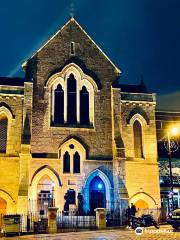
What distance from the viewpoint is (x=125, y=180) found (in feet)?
98.3

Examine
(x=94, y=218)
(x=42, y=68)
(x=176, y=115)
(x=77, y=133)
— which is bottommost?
(x=94, y=218)

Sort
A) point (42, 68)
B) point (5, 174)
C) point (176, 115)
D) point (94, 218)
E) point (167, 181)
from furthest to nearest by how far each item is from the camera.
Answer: point (176, 115) < point (167, 181) < point (42, 68) < point (5, 174) < point (94, 218)

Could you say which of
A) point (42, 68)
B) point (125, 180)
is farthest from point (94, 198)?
point (42, 68)

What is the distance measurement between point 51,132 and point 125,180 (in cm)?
725

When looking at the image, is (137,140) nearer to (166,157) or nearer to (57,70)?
(166,157)

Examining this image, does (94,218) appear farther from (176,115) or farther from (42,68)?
(176,115)

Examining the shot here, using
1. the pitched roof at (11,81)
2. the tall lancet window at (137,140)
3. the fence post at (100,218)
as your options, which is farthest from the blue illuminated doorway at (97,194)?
the pitched roof at (11,81)

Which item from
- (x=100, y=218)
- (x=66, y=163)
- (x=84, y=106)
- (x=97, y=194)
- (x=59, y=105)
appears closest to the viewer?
(x=100, y=218)

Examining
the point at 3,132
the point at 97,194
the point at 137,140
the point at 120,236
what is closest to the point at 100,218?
the point at 97,194

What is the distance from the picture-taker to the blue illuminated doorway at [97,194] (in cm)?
2977

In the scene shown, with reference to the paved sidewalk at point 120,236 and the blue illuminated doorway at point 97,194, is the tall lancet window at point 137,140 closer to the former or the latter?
the blue illuminated doorway at point 97,194

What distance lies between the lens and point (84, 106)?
106 ft

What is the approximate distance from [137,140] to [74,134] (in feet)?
19.3

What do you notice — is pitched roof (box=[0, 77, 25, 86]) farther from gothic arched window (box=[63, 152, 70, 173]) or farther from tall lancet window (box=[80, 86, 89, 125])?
gothic arched window (box=[63, 152, 70, 173])
